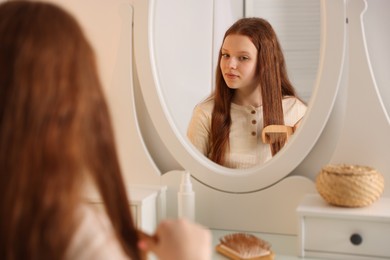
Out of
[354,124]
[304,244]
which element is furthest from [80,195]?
[354,124]

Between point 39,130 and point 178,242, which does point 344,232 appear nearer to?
point 178,242

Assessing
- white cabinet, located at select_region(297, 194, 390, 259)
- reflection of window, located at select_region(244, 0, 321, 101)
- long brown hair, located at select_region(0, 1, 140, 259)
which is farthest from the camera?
reflection of window, located at select_region(244, 0, 321, 101)

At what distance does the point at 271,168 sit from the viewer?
938 millimetres

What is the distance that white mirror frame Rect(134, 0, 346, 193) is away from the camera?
886 mm

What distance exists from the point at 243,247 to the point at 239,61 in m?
0.35

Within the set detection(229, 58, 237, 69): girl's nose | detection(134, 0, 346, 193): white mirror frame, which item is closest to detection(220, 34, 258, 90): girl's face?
detection(229, 58, 237, 69): girl's nose

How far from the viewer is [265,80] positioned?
947 millimetres

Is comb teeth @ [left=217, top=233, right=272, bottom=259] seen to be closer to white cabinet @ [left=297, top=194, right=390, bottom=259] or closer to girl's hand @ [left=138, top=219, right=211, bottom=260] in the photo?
white cabinet @ [left=297, top=194, right=390, bottom=259]

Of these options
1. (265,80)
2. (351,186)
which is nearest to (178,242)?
(351,186)

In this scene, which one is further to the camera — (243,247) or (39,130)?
(243,247)

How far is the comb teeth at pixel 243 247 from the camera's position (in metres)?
0.80

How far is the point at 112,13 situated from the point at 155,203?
40cm

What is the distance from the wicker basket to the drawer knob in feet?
0.16

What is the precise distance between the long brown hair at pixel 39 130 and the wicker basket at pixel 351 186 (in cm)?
47
